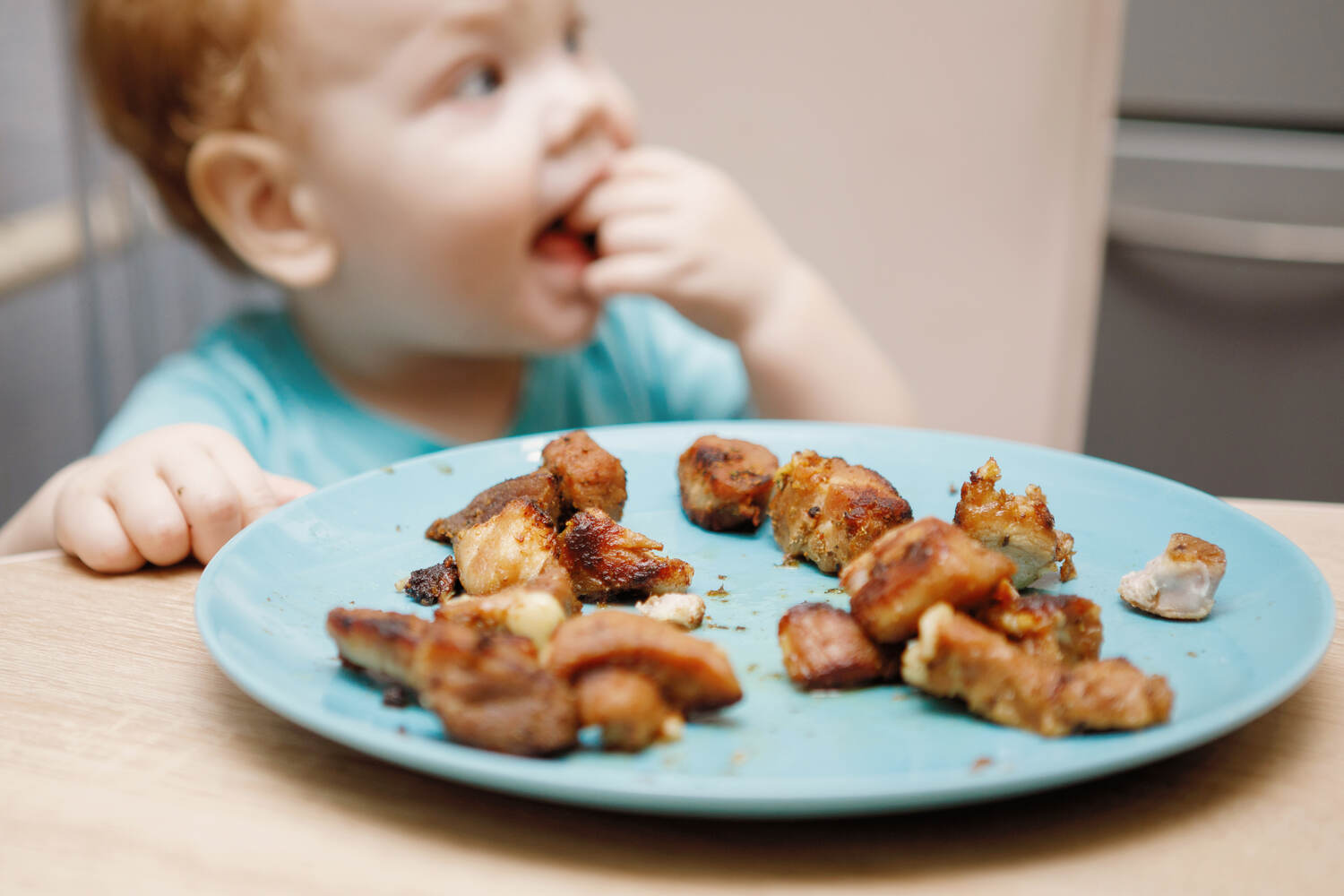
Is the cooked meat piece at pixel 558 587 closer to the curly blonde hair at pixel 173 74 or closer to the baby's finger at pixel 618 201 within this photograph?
the baby's finger at pixel 618 201

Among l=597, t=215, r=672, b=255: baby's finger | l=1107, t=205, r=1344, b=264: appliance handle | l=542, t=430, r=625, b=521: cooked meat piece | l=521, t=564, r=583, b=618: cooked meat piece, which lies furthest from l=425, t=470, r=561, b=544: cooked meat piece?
l=1107, t=205, r=1344, b=264: appliance handle

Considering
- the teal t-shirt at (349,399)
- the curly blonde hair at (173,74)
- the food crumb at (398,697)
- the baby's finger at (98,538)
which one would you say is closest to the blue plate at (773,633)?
the food crumb at (398,697)

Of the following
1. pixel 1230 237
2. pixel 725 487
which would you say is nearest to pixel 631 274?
pixel 725 487

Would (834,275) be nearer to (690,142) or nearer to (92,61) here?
(690,142)

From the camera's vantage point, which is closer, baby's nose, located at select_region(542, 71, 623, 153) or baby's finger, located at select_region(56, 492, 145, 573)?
baby's finger, located at select_region(56, 492, 145, 573)

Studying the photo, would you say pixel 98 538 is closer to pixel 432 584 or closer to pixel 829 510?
pixel 432 584

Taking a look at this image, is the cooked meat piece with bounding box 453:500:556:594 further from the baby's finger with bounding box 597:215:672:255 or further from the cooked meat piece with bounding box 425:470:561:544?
the baby's finger with bounding box 597:215:672:255
